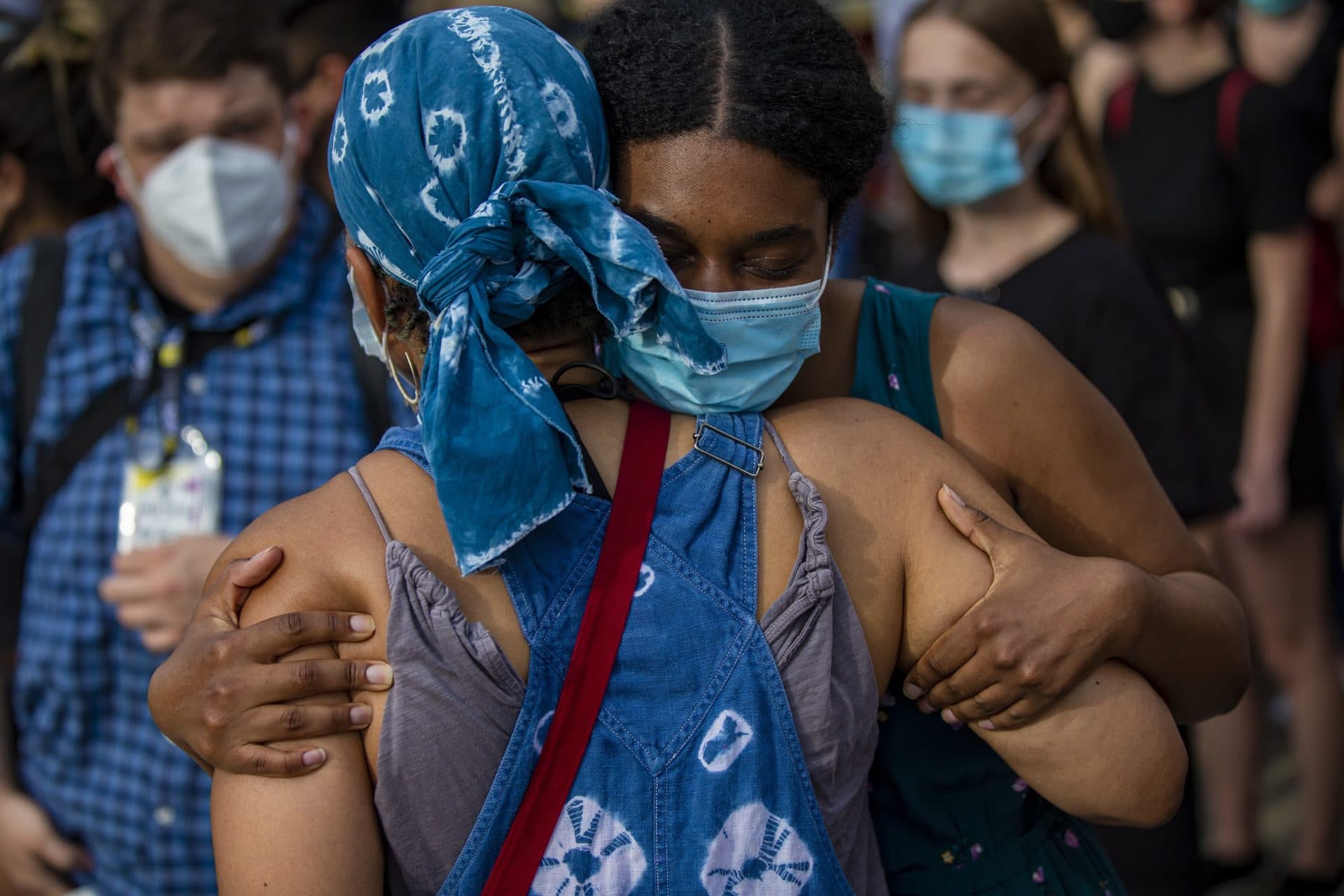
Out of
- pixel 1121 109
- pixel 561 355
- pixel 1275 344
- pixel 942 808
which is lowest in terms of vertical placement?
pixel 1275 344

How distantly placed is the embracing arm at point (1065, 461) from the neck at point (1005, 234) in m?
1.51

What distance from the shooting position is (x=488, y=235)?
142 cm

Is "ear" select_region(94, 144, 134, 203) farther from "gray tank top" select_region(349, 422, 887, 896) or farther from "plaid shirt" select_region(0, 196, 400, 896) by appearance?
"gray tank top" select_region(349, 422, 887, 896)

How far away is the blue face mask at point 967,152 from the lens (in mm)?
3436

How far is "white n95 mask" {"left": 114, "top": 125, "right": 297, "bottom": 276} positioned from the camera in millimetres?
2936

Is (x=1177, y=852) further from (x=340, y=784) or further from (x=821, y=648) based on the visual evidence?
(x=340, y=784)

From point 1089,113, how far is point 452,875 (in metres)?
5.03

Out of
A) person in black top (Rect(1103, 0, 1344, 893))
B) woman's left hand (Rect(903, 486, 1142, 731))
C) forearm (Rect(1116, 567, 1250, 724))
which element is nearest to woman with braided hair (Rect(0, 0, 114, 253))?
woman's left hand (Rect(903, 486, 1142, 731))

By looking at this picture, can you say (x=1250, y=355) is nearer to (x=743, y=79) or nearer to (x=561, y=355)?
(x=743, y=79)

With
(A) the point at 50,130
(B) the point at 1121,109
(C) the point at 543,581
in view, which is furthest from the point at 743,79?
(B) the point at 1121,109

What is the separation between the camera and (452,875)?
1404mm

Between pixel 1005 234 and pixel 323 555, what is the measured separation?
2.48m

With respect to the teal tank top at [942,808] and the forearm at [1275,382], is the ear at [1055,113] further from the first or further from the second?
the teal tank top at [942,808]

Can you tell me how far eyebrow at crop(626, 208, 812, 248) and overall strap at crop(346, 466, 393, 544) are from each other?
1.50 feet
